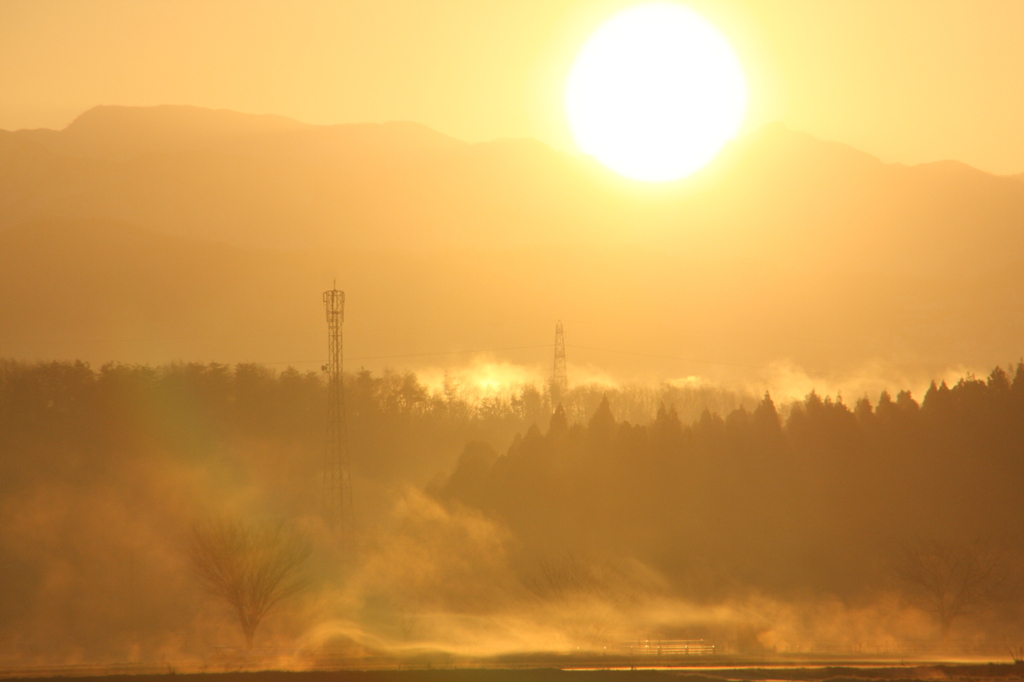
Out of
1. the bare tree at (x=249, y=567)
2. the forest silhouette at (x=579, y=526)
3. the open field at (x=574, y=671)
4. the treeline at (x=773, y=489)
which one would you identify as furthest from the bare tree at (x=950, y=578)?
the bare tree at (x=249, y=567)

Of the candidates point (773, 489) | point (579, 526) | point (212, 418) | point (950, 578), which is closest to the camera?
point (950, 578)

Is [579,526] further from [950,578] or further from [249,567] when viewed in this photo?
[249,567]

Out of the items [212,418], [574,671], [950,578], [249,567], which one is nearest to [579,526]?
[950,578]

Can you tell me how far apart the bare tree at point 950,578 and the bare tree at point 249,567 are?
4063 centimetres

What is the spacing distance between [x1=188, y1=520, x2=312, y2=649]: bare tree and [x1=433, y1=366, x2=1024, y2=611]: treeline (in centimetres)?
2344

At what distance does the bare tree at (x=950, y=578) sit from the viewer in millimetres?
63344

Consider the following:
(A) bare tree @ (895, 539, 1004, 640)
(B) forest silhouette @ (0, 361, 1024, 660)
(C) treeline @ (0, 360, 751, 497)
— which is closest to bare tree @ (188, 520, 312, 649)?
(B) forest silhouette @ (0, 361, 1024, 660)

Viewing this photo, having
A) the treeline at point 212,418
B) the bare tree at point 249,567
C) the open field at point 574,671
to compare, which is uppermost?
the treeline at point 212,418

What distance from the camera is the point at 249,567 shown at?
62312 mm

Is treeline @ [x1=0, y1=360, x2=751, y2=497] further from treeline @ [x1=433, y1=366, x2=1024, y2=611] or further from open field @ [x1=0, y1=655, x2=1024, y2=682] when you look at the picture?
open field @ [x1=0, y1=655, x2=1024, y2=682]

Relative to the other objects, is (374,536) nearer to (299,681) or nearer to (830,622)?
(830,622)

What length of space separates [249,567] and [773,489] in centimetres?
4642

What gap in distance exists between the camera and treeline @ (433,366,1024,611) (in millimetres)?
77562

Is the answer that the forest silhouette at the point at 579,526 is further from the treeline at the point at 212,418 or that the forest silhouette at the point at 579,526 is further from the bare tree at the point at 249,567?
the bare tree at the point at 249,567
